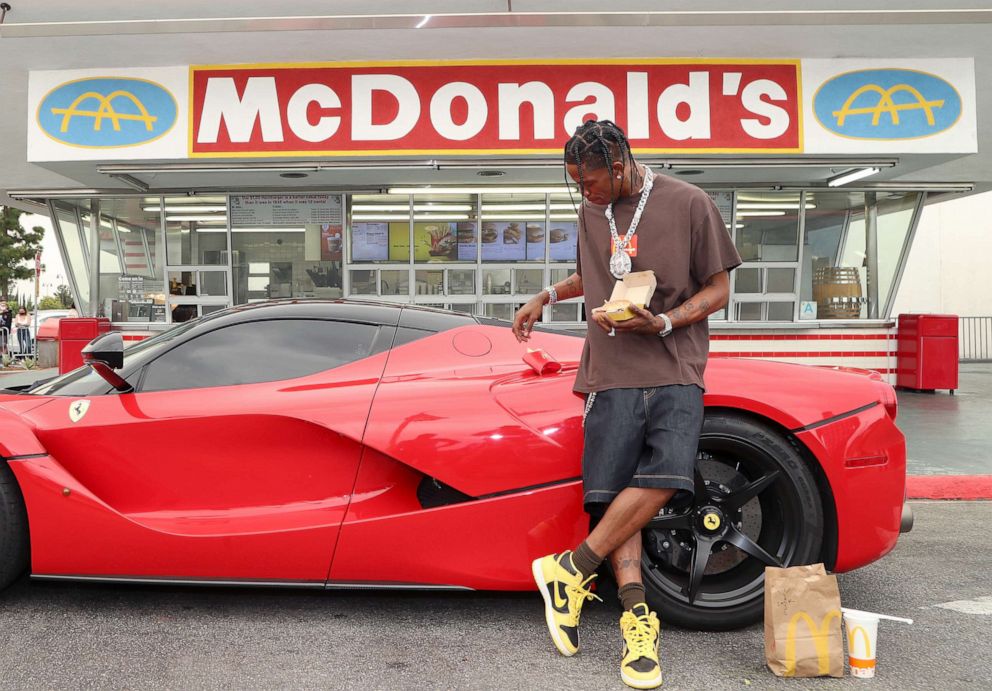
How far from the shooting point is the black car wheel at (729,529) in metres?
2.79

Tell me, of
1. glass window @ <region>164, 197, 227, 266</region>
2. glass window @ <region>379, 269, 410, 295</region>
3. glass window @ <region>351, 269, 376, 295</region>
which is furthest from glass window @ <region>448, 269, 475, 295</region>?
glass window @ <region>164, 197, 227, 266</region>

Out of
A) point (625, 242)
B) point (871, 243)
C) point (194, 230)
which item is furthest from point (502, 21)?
point (871, 243)

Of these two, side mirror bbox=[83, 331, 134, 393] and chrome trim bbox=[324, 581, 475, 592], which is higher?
side mirror bbox=[83, 331, 134, 393]

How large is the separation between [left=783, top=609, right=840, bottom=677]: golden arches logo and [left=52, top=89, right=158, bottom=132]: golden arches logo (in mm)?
8486

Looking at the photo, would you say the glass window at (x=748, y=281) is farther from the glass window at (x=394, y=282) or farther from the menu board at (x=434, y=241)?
the glass window at (x=394, y=282)

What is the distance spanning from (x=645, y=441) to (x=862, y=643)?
87 centimetres

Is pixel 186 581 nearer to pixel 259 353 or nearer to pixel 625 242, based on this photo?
pixel 259 353

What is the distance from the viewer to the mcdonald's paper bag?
2490 mm

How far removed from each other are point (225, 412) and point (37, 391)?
0.88 metres

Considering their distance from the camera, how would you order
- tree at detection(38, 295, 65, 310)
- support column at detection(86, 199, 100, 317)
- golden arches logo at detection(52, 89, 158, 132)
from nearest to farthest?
golden arches logo at detection(52, 89, 158, 132), support column at detection(86, 199, 100, 317), tree at detection(38, 295, 65, 310)

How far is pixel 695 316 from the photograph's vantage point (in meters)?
2.58

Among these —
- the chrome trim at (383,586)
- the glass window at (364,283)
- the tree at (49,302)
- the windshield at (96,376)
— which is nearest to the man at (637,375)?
the chrome trim at (383,586)

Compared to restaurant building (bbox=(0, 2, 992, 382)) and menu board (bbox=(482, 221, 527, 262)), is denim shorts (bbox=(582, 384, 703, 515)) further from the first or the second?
menu board (bbox=(482, 221, 527, 262))

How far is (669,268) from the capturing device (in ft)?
8.63
